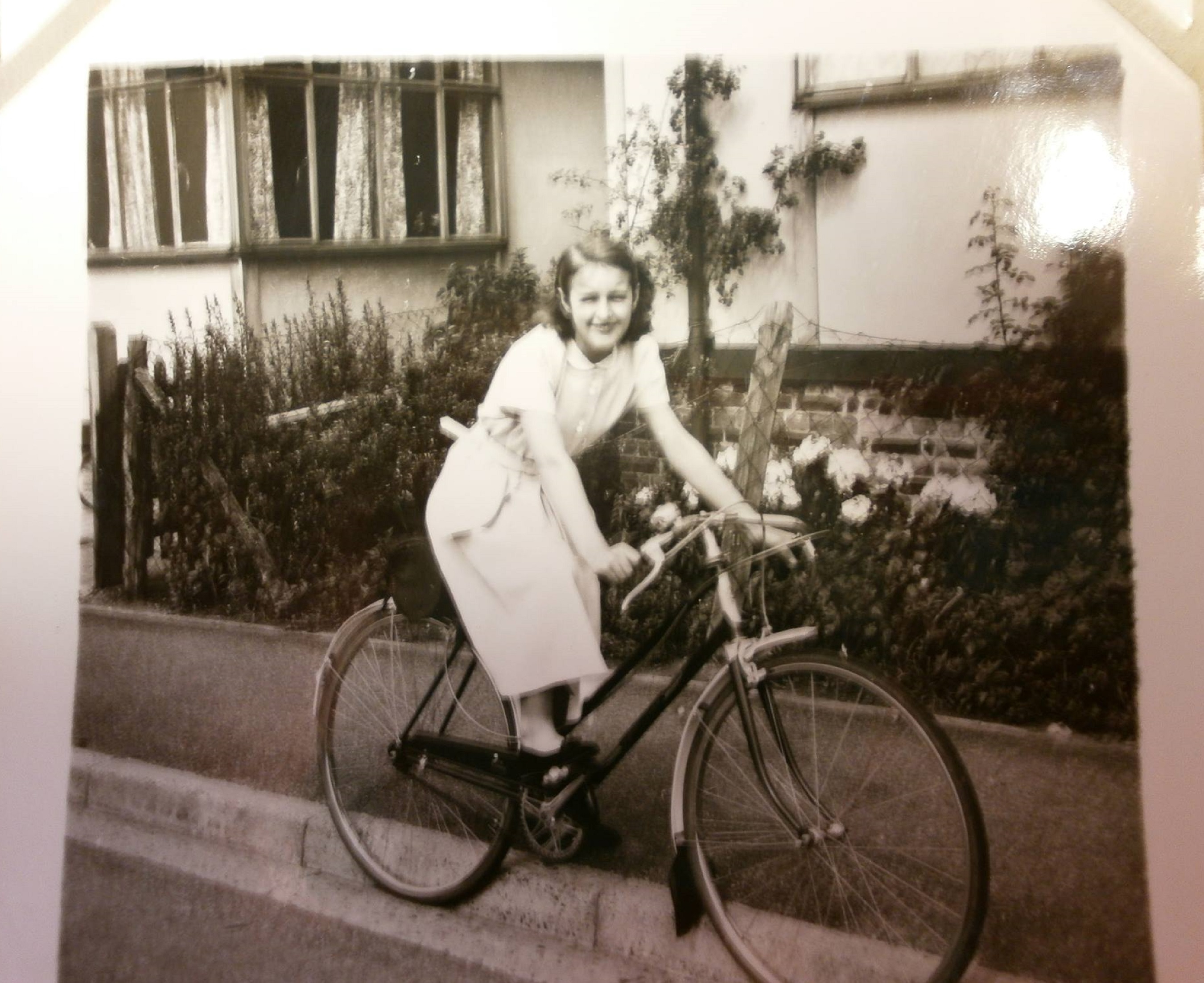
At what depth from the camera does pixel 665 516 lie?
6.12ft

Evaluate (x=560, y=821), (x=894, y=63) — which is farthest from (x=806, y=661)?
(x=894, y=63)

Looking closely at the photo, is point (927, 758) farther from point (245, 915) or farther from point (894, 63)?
point (245, 915)

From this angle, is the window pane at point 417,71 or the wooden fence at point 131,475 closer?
A: the window pane at point 417,71

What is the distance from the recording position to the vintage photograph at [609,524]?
5.61ft

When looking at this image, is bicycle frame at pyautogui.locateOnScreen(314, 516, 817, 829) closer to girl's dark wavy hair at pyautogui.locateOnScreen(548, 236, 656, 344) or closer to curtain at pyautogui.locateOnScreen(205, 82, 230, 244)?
girl's dark wavy hair at pyautogui.locateOnScreen(548, 236, 656, 344)

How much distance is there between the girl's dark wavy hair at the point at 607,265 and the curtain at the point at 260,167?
643 mm

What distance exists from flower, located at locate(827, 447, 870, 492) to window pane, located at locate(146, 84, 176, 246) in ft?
4.78

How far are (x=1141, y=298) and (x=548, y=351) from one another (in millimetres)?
1053

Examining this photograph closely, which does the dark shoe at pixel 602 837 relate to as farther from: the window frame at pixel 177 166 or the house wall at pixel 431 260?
the window frame at pixel 177 166

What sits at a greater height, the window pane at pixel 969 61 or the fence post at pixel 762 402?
the window pane at pixel 969 61

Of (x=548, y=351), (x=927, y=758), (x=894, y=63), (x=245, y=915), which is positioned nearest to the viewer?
(x=927, y=758)

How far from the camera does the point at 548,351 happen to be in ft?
6.27

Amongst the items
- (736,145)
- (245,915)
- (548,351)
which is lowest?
(245,915)

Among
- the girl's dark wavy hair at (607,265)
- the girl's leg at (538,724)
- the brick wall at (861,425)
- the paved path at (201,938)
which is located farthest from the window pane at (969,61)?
the paved path at (201,938)
